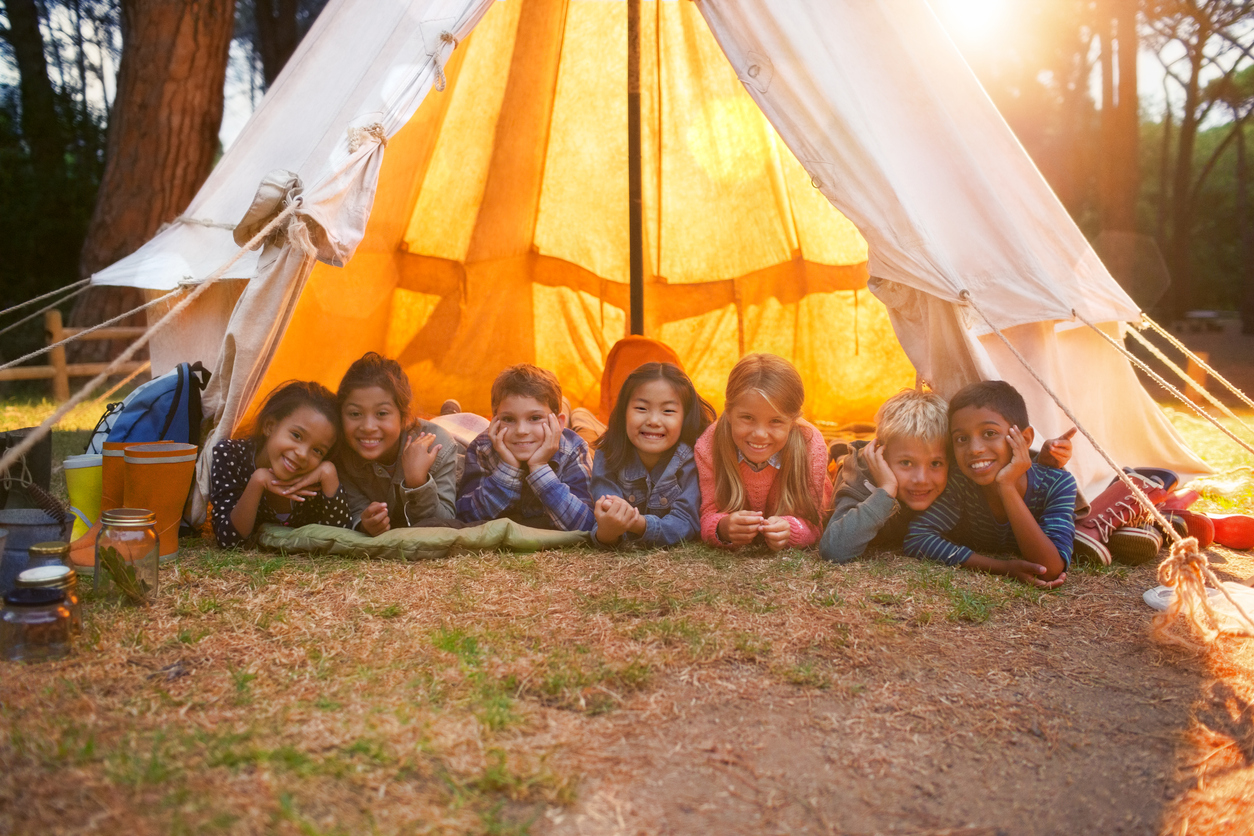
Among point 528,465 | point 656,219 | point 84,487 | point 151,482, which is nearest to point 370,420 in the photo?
Result: point 528,465

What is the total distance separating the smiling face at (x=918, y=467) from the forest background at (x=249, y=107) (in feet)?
19.1

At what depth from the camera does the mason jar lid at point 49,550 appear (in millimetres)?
2100

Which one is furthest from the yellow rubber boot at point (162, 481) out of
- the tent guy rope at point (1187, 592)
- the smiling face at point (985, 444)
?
the tent guy rope at point (1187, 592)

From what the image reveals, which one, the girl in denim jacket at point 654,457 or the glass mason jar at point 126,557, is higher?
the girl in denim jacket at point 654,457

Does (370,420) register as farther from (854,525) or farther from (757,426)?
(854,525)

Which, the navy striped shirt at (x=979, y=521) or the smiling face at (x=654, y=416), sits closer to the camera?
the navy striped shirt at (x=979, y=521)

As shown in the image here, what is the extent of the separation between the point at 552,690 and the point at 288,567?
1.17 meters

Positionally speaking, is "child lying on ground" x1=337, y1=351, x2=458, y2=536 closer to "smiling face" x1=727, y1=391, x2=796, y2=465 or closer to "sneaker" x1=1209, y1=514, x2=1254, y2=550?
"smiling face" x1=727, y1=391, x2=796, y2=465

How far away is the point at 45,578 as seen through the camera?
1.95 metres

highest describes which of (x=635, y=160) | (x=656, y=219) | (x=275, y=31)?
(x=275, y=31)

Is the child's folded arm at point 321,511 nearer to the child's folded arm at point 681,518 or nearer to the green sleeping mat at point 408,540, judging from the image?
the green sleeping mat at point 408,540

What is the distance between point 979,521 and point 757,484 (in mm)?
705

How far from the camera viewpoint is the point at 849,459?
2.90 m

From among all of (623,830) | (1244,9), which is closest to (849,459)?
(623,830)
